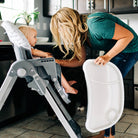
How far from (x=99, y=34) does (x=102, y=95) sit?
0.45 metres

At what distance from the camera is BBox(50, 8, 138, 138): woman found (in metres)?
1.82

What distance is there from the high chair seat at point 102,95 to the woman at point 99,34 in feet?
0.24

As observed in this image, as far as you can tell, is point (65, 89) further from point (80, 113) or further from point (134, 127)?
point (80, 113)

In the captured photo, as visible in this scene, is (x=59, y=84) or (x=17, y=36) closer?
A: (x=17, y=36)

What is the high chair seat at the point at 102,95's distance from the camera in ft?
5.85

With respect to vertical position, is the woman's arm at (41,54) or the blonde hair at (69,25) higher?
the blonde hair at (69,25)

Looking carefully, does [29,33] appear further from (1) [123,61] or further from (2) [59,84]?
(1) [123,61]

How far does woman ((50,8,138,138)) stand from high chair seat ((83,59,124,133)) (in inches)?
2.9

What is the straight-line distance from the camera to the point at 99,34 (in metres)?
1.86

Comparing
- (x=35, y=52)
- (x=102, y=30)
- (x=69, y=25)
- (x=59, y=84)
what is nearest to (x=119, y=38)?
(x=102, y=30)

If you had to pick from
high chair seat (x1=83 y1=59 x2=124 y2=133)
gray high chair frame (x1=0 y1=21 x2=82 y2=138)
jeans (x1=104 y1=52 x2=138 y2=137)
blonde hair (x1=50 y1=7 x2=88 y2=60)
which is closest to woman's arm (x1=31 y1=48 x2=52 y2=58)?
blonde hair (x1=50 y1=7 x2=88 y2=60)

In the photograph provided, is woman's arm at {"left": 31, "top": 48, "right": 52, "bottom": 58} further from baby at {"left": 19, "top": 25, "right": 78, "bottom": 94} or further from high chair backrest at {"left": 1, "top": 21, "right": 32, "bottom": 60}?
high chair backrest at {"left": 1, "top": 21, "right": 32, "bottom": 60}

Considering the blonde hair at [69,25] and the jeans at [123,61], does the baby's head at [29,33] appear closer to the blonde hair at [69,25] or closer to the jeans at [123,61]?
the blonde hair at [69,25]

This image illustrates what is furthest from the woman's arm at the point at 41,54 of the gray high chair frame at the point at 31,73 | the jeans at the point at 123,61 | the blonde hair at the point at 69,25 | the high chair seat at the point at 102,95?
the jeans at the point at 123,61
